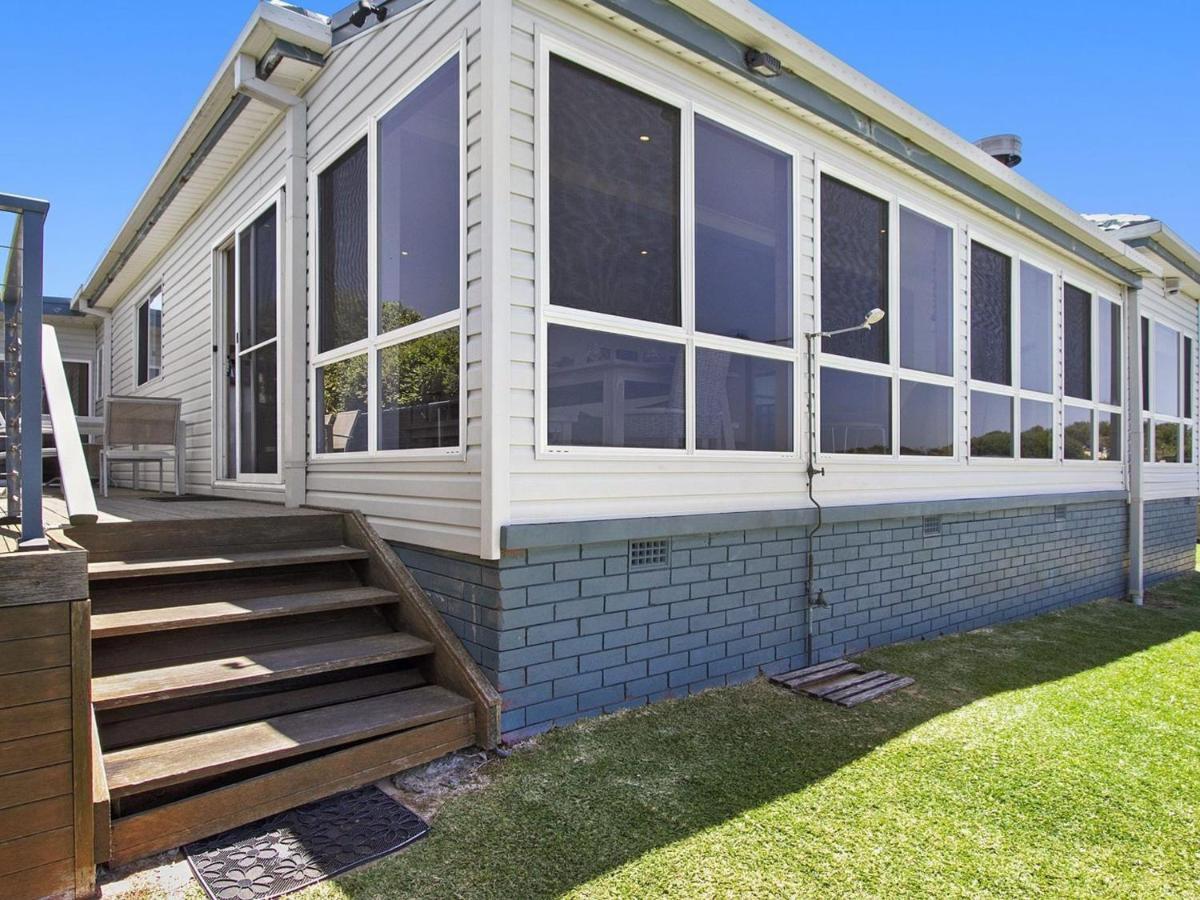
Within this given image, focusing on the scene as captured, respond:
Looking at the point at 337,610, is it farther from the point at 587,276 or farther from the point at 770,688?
the point at 770,688

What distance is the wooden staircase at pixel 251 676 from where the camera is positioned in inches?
88.3

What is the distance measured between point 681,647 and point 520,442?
1.38 metres

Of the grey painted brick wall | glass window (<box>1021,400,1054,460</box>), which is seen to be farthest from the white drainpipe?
glass window (<box>1021,400,1054,460</box>)

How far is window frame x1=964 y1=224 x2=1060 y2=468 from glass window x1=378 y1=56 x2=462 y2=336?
4.24 m

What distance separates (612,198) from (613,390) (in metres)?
0.91

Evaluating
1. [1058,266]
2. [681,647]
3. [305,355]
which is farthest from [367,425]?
[1058,266]

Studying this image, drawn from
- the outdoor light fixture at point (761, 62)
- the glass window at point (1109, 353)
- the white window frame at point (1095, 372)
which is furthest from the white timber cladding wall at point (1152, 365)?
the outdoor light fixture at point (761, 62)

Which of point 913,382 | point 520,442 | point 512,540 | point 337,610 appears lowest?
point 337,610

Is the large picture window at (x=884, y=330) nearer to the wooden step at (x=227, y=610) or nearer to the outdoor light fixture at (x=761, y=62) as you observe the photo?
the outdoor light fixture at (x=761, y=62)

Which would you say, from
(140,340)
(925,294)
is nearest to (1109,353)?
(925,294)

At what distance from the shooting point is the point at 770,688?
3.81 meters

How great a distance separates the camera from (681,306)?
11.9 ft

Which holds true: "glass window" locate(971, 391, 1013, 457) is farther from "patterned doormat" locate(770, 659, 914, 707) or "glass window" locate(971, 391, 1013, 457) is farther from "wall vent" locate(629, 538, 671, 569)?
"wall vent" locate(629, 538, 671, 569)

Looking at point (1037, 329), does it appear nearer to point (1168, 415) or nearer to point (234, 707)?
point (1168, 415)
